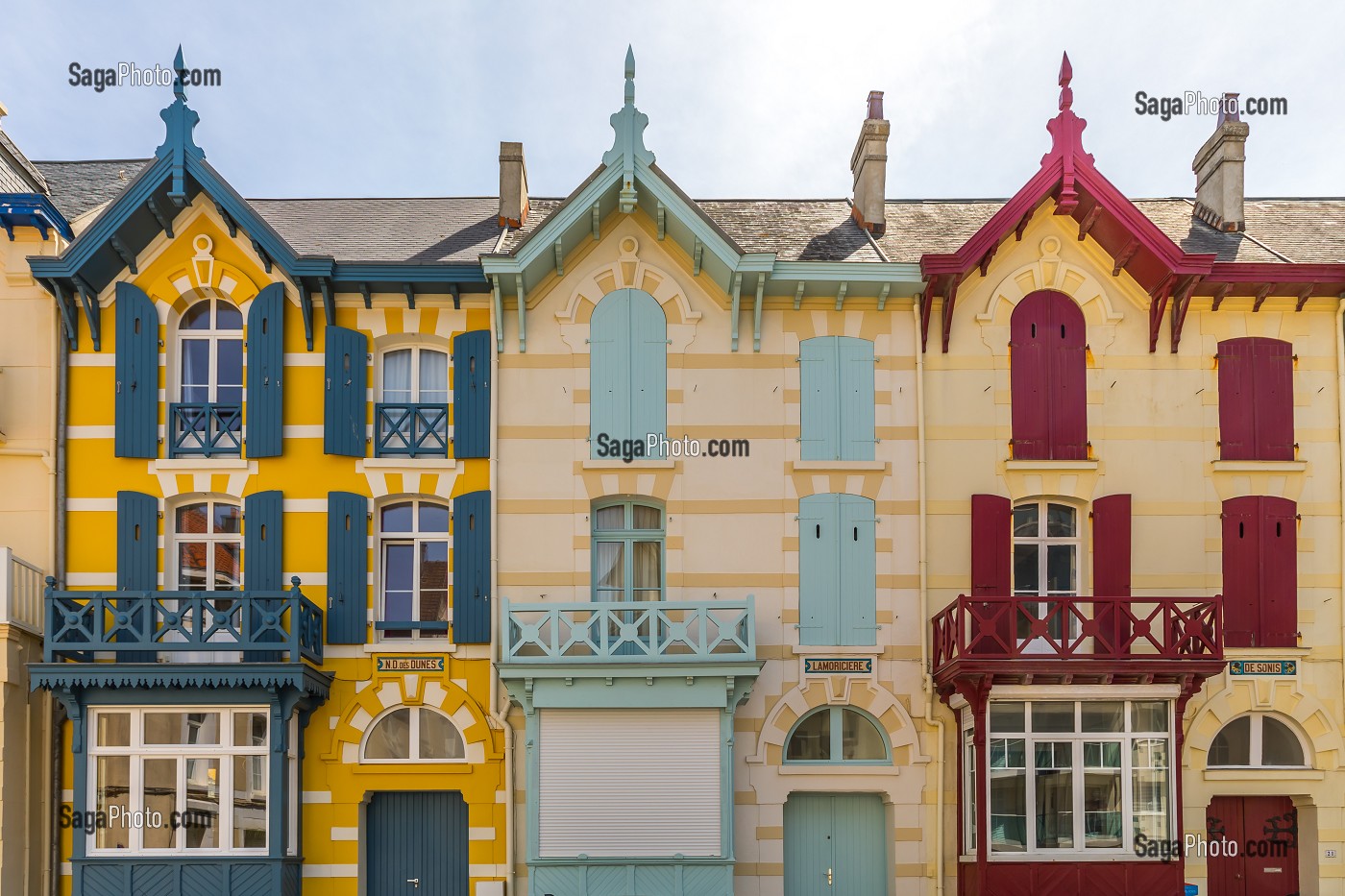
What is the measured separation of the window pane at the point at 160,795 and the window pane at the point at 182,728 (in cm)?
29

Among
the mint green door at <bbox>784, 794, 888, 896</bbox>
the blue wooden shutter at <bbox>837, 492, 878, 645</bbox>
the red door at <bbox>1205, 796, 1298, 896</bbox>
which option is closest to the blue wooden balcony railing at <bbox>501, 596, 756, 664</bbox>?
the blue wooden shutter at <bbox>837, 492, 878, 645</bbox>

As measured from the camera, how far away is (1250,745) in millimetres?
17688

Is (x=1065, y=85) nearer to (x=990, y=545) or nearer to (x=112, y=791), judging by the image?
(x=990, y=545)

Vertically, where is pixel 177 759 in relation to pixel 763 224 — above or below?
below

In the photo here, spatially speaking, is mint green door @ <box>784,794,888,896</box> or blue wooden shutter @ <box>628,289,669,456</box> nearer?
mint green door @ <box>784,794,888,896</box>

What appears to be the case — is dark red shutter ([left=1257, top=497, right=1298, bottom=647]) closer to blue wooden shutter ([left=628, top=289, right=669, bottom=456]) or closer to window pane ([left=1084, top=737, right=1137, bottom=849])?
window pane ([left=1084, top=737, right=1137, bottom=849])

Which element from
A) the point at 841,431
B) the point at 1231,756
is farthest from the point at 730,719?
the point at 1231,756

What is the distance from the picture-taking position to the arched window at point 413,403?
59.2 ft

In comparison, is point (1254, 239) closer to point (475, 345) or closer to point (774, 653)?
point (774, 653)

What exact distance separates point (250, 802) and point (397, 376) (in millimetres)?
6305

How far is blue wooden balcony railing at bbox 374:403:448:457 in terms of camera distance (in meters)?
18.0

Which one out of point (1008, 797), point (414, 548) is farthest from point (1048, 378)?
point (414, 548)

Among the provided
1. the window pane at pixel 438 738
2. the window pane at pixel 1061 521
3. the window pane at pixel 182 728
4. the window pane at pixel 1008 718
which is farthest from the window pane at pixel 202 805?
the window pane at pixel 1061 521

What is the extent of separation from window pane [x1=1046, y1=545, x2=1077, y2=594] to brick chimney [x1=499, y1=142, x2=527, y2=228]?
31.7 ft
